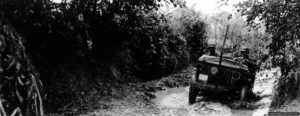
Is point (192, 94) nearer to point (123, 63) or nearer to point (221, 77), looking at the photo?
point (221, 77)

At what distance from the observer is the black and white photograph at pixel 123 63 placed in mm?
4527

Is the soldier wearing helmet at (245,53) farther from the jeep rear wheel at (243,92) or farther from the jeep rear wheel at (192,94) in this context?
the jeep rear wheel at (192,94)

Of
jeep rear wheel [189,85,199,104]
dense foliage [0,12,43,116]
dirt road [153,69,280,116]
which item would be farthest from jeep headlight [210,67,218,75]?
dense foliage [0,12,43,116]

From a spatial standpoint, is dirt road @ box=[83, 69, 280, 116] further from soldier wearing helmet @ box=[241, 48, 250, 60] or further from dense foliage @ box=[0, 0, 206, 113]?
A: dense foliage @ box=[0, 0, 206, 113]

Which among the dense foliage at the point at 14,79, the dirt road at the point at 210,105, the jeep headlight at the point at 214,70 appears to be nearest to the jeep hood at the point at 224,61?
the jeep headlight at the point at 214,70

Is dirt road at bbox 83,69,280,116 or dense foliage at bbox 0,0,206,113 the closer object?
dense foliage at bbox 0,0,206,113

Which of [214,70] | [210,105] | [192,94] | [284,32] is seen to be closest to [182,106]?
[192,94]

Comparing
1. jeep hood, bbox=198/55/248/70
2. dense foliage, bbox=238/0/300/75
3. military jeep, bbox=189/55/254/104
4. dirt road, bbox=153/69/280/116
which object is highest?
dense foliage, bbox=238/0/300/75

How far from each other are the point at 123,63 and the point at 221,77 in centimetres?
364

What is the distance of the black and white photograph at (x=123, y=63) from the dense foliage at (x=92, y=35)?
29 mm

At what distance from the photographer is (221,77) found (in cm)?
941

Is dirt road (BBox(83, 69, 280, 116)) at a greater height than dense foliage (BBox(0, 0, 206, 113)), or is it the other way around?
dense foliage (BBox(0, 0, 206, 113))

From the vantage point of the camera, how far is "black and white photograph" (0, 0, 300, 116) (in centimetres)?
453

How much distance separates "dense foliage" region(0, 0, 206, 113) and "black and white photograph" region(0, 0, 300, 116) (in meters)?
0.03
